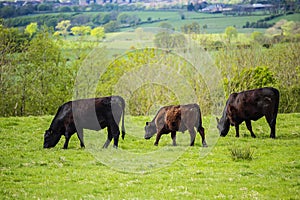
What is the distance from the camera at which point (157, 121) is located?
1933 centimetres

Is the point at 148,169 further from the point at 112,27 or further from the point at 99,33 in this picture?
the point at 112,27

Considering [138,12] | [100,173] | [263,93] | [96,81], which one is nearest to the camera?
[100,173]

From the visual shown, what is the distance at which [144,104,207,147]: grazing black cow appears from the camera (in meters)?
18.2

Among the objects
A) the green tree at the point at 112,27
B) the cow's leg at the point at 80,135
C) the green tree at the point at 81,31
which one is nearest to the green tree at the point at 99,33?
the green tree at the point at 112,27

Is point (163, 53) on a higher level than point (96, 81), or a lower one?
higher

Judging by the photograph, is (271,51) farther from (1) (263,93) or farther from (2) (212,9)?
(2) (212,9)

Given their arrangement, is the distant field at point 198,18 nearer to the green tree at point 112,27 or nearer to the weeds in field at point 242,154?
the green tree at point 112,27

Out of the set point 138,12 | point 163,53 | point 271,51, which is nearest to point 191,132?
point 163,53

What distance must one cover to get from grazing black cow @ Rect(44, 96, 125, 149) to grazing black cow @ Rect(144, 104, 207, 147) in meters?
1.67

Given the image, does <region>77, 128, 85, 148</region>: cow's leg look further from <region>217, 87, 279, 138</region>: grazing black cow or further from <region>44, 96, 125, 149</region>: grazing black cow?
<region>217, 87, 279, 138</region>: grazing black cow

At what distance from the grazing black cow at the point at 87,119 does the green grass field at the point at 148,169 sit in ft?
1.66

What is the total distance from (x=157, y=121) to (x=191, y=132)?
5.25 ft

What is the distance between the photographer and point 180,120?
18.5 meters

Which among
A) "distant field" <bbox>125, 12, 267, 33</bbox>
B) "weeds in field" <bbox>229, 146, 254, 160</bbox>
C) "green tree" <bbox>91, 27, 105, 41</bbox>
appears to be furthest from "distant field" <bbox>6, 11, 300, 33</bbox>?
"weeds in field" <bbox>229, 146, 254, 160</bbox>
